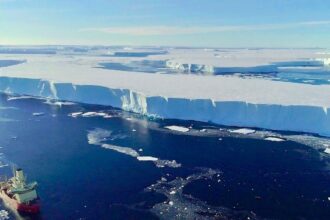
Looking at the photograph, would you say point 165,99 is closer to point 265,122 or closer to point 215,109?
point 215,109

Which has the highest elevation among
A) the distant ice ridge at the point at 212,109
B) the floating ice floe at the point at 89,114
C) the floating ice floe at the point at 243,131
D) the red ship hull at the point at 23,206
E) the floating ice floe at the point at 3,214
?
the distant ice ridge at the point at 212,109

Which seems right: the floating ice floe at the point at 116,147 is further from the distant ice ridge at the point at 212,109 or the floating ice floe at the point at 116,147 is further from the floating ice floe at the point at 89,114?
the distant ice ridge at the point at 212,109

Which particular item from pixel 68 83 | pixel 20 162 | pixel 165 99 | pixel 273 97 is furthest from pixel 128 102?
pixel 20 162

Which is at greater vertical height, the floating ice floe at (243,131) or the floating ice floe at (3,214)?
the floating ice floe at (243,131)

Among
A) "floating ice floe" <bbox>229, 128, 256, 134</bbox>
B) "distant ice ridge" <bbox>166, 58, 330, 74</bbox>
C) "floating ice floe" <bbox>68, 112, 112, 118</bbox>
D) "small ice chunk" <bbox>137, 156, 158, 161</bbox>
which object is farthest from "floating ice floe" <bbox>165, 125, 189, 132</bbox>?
"distant ice ridge" <bbox>166, 58, 330, 74</bbox>

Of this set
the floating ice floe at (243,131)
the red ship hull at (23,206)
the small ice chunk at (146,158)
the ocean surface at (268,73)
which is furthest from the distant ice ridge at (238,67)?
the red ship hull at (23,206)

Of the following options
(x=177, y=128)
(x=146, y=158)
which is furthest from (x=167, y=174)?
(x=177, y=128)

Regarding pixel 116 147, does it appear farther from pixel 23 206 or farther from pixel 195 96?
pixel 195 96
